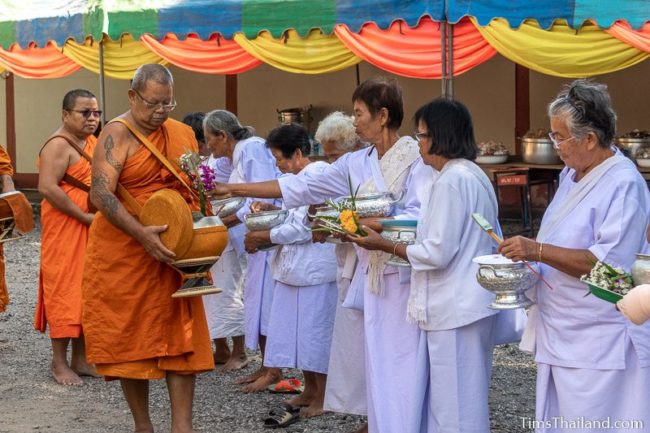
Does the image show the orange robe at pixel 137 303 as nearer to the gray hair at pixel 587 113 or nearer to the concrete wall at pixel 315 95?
the gray hair at pixel 587 113

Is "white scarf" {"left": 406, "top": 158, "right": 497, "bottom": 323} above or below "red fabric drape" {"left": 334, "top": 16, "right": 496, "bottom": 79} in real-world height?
below

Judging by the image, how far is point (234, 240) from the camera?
21.9ft

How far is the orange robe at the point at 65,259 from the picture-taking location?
646 centimetres

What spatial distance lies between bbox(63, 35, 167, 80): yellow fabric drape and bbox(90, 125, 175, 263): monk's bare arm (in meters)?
6.43

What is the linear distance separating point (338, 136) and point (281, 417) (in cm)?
150

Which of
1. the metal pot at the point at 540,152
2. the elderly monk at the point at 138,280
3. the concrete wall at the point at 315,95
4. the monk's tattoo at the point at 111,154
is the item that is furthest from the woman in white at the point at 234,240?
the concrete wall at the point at 315,95

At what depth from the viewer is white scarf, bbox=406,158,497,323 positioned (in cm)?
414

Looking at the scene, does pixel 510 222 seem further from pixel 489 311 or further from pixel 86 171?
pixel 489 311

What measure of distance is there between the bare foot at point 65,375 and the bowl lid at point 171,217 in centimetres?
225

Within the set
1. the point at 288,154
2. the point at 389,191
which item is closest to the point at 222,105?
the point at 288,154

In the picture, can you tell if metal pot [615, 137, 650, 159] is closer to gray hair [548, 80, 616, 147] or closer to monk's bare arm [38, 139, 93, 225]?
monk's bare arm [38, 139, 93, 225]

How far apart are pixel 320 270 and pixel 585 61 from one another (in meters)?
3.85

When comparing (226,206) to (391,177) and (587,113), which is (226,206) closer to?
(391,177)

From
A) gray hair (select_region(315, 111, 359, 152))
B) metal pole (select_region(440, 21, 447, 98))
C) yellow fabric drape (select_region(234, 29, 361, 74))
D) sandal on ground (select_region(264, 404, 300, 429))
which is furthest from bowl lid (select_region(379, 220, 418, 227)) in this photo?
yellow fabric drape (select_region(234, 29, 361, 74))
